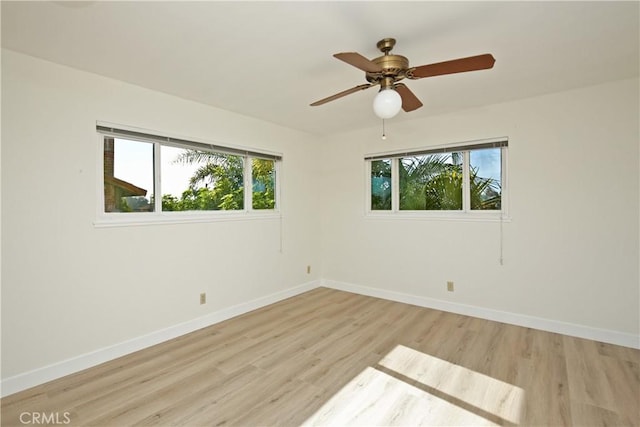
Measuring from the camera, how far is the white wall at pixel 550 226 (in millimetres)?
2826

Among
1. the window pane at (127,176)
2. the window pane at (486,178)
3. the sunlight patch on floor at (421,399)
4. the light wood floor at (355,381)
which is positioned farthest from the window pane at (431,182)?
the window pane at (127,176)

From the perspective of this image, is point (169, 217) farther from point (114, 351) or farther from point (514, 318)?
point (514, 318)

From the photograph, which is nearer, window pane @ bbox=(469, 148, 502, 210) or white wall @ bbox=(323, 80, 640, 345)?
white wall @ bbox=(323, 80, 640, 345)

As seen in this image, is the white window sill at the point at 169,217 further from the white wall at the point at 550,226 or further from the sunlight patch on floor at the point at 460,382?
the sunlight patch on floor at the point at 460,382

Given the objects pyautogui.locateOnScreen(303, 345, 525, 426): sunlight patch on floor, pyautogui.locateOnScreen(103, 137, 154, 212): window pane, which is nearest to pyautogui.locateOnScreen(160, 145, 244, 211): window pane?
pyautogui.locateOnScreen(103, 137, 154, 212): window pane

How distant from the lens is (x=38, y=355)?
2.29m

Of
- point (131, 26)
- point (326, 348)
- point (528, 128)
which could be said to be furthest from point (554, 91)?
point (131, 26)

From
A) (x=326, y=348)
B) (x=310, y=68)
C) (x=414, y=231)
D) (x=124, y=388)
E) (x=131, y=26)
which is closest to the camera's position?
(x=131, y=26)

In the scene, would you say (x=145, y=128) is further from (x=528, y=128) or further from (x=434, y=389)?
(x=528, y=128)

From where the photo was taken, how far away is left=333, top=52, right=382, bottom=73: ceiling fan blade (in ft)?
5.44

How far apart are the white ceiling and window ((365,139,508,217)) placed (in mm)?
863

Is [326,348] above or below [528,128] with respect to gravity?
below

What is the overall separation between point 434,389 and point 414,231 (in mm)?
2124

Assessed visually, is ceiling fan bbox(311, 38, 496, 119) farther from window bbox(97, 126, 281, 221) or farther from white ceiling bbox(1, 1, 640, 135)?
window bbox(97, 126, 281, 221)
